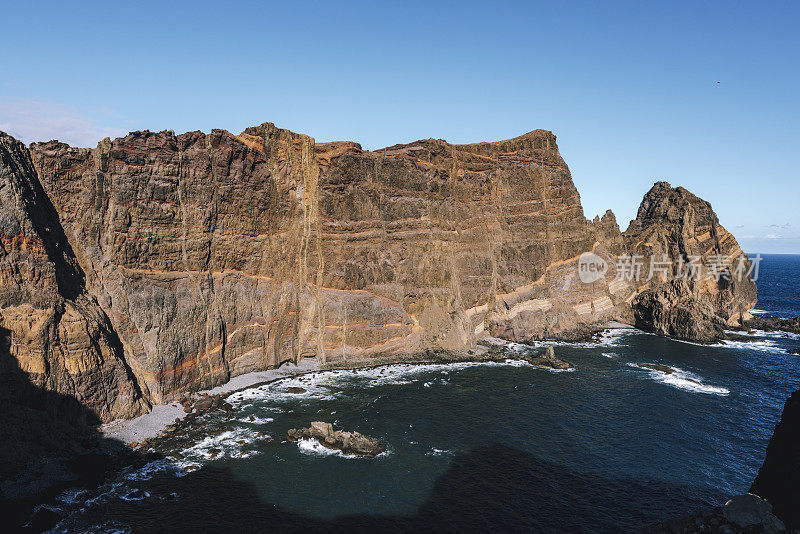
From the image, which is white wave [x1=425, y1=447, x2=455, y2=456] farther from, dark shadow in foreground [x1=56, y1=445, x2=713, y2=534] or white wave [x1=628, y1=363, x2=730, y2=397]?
white wave [x1=628, y1=363, x2=730, y2=397]

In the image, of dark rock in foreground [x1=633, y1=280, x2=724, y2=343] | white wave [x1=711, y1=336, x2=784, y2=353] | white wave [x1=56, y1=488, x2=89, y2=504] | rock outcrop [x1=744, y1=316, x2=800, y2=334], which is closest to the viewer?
white wave [x1=56, y1=488, x2=89, y2=504]

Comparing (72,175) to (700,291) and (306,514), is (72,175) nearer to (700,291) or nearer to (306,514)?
(306,514)

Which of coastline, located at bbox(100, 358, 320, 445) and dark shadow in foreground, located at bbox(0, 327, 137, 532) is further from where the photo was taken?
coastline, located at bbox(100, 358, 320, 445)

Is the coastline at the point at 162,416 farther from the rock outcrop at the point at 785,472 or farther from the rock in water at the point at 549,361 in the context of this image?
the rock outcrop at the point at 785,472

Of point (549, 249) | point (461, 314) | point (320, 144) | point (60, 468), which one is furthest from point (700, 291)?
point (60, 468)

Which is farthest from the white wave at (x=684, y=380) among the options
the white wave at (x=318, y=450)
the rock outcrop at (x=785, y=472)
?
the white wave at (x=318, y=450)

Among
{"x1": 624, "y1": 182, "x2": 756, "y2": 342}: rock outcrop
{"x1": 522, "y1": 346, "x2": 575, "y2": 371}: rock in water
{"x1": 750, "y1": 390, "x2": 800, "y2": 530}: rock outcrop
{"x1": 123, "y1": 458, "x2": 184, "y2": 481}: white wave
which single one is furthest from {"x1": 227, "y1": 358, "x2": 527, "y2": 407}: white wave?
{"x1": 624, "y1": 182, "x2": 756, "y2": 342}: rock outcrop

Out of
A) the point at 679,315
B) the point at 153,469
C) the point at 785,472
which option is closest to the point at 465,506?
the point at 785,472

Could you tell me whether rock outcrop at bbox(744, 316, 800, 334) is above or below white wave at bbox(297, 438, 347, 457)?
above
